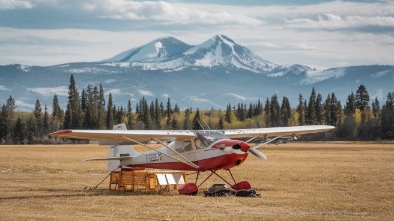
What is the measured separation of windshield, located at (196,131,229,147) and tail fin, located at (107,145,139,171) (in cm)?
324

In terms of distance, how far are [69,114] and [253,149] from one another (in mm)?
131710

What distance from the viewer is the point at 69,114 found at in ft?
502

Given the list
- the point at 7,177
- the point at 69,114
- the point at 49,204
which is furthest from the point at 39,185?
the point at 69,114

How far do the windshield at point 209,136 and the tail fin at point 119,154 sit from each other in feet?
10.6

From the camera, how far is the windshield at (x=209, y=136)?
24234 mm

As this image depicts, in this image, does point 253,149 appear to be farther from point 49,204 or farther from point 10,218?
point 10,218

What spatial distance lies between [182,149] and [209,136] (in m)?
1.25

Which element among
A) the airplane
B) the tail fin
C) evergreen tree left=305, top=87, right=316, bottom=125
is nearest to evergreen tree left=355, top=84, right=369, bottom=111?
evergreen tree left=305, top=87, right=316, bottom=125

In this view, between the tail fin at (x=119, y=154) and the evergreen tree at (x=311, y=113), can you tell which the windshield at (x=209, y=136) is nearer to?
the tail fin at (x=119, y=154)

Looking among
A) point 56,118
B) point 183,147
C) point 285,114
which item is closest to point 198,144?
point 183,147

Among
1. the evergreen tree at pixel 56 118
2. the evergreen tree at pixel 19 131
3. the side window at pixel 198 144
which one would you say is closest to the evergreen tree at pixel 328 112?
the evergreen tree at pixel 56 118

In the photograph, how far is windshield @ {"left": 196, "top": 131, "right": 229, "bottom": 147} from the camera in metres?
24.2

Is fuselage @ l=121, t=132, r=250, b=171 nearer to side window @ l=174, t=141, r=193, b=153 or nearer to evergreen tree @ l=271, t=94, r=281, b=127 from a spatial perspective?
side window @ l=174, t=141, r=193, b=153

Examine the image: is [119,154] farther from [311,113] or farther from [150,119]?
[150,119]
